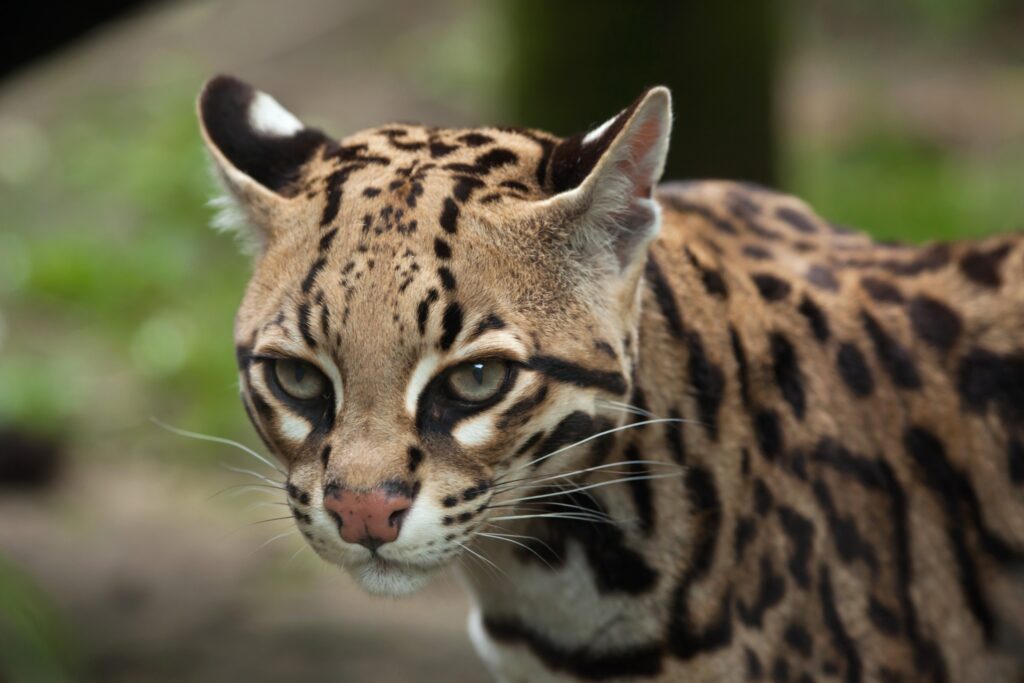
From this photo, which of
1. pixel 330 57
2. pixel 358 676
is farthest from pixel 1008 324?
pixel 330 57

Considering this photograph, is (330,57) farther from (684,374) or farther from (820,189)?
(684,374)

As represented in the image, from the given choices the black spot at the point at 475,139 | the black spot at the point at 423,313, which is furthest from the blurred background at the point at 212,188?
the black spot at the point at 475,139

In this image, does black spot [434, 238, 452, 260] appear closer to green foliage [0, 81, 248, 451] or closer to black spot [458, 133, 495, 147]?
black spot [458, 133, 495, 147]

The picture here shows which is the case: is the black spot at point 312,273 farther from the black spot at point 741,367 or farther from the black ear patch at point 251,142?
the black spot at point 741,367

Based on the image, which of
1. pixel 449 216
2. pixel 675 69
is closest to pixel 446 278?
pixel 449 216

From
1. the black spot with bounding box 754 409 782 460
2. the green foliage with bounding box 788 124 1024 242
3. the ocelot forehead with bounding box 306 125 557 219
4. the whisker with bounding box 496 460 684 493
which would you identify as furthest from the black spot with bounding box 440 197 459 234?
the green foliage with bounding box 788 124 1024 242

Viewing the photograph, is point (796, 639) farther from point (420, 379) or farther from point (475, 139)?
point (475, 139)
